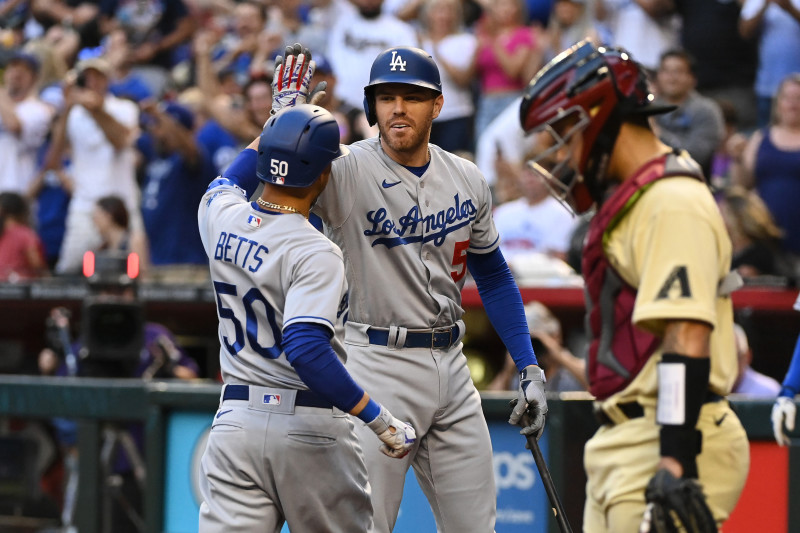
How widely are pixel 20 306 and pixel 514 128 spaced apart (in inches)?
160

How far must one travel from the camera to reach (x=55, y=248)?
1064cm

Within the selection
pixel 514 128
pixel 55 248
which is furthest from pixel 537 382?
pixel 55 248

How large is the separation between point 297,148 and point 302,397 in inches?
30.7

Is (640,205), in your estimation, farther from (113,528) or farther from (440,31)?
(440,31)

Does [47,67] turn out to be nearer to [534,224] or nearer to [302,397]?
[534,224]

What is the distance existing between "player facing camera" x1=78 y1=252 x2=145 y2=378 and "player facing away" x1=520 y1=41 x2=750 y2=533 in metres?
4.28

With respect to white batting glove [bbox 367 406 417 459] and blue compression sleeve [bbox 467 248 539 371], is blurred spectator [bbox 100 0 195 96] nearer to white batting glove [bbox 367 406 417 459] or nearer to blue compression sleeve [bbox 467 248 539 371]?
blue compression sleeve [bbox 467 248 539 371]

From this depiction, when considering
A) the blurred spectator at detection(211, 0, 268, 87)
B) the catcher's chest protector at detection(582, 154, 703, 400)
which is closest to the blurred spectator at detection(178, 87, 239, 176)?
the blurred spectator at detection(211, 0, 268, 87)

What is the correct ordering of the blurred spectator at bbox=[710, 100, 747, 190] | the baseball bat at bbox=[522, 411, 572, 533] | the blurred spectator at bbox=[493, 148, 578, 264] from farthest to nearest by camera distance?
the blurred spectator at bbox=[710, 100, 747, 190]
the blurred spectator at bbox=[493, 148, 578, 264]
the baseball bat at bbox=[522, 411, 572, 533]

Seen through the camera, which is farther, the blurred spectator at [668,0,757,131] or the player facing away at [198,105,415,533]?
the blurred spectator at [668,0,757,131]

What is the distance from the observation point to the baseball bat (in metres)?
3.95

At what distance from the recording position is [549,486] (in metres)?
4.04

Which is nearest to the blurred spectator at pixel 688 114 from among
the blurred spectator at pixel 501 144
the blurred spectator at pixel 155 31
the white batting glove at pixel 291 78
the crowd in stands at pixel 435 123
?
the crowd in stands at pixel 435 123

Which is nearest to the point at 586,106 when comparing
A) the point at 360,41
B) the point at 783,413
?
the point at 783,413
